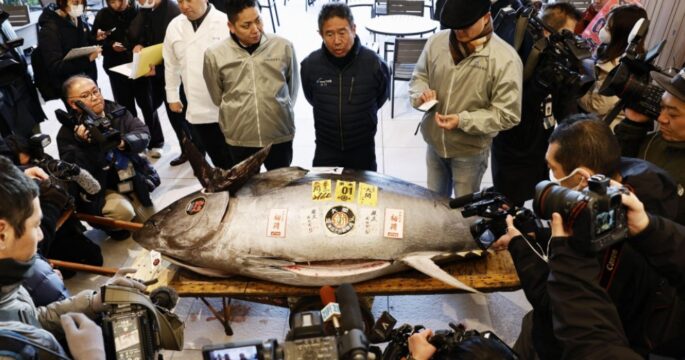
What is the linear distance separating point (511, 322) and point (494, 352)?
59.7 inches

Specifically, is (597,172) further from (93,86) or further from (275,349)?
(93,86)

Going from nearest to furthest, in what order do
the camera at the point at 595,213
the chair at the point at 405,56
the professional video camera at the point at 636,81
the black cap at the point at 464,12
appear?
the camera at the point at 595,213
the professional video camera at the point at 636,81
the black cap at the point at 464,12
the chair at the point at 405,56

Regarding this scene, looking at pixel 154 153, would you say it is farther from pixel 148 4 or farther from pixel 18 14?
pixel 18 14

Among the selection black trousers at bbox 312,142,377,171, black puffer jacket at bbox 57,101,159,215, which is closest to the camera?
black trousers at bbox 312,142,377,171

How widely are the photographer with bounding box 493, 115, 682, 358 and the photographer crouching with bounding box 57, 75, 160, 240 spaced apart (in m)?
2.41

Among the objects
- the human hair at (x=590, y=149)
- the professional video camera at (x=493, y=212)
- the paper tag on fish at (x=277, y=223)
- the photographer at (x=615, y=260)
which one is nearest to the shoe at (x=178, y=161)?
the paper tag on fish at (x=277, y=223)

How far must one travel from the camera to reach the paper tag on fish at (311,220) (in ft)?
7.72

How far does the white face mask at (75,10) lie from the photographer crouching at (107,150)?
90 cm

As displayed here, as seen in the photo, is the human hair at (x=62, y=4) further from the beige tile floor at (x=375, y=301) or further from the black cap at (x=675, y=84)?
the black cap at (x=675, y=84)

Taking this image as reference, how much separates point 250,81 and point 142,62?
1.10 metres

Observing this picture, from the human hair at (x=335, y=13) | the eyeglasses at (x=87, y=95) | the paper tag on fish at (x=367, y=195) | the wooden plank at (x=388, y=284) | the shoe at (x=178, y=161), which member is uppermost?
the human hair at (x=335, y=13)

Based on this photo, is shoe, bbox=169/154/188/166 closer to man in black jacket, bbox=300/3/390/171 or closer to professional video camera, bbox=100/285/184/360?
man in black jacket, bbox=300/3/390/171

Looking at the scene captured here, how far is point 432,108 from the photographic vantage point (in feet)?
9.05

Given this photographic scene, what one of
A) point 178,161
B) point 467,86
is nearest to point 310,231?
point 467,86
